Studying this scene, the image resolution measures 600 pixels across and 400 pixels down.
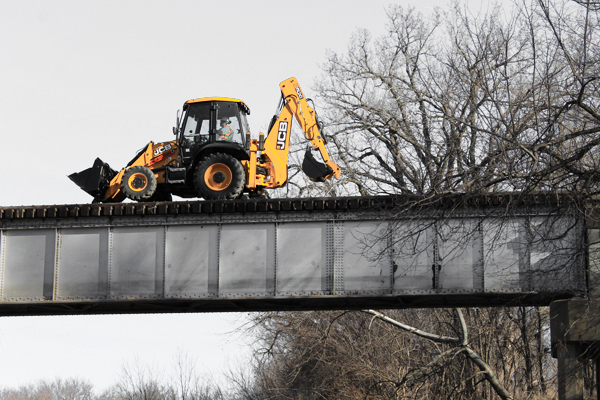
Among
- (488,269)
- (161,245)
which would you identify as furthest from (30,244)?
(488,269)

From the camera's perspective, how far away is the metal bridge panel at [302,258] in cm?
2078

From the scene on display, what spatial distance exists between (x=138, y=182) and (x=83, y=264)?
2888 mm

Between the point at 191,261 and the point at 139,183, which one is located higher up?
the point at 139,183

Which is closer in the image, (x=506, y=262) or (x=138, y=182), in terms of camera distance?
(x=506, y=262)

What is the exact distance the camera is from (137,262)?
21.6m

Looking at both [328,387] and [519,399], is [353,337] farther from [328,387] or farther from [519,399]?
[519,399]

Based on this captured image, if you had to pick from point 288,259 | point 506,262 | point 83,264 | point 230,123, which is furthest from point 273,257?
point 506,262

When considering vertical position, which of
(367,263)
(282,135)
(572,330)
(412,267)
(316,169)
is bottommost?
(572,330)

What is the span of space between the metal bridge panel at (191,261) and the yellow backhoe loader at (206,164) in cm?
121

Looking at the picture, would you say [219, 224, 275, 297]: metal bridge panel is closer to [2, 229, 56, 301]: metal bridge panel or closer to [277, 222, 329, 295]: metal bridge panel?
[277, 222, 329, 295]: metal bridge panel

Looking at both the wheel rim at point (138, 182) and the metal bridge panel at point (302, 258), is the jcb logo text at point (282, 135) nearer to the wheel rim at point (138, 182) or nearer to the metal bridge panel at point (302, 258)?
the metal bridge panel at point (302, 258)

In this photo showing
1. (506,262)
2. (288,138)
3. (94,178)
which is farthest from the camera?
(288,138)

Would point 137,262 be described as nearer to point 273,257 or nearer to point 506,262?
point 273,257

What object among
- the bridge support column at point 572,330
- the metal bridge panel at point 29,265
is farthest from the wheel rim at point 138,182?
the bridge support column at point 572,330
